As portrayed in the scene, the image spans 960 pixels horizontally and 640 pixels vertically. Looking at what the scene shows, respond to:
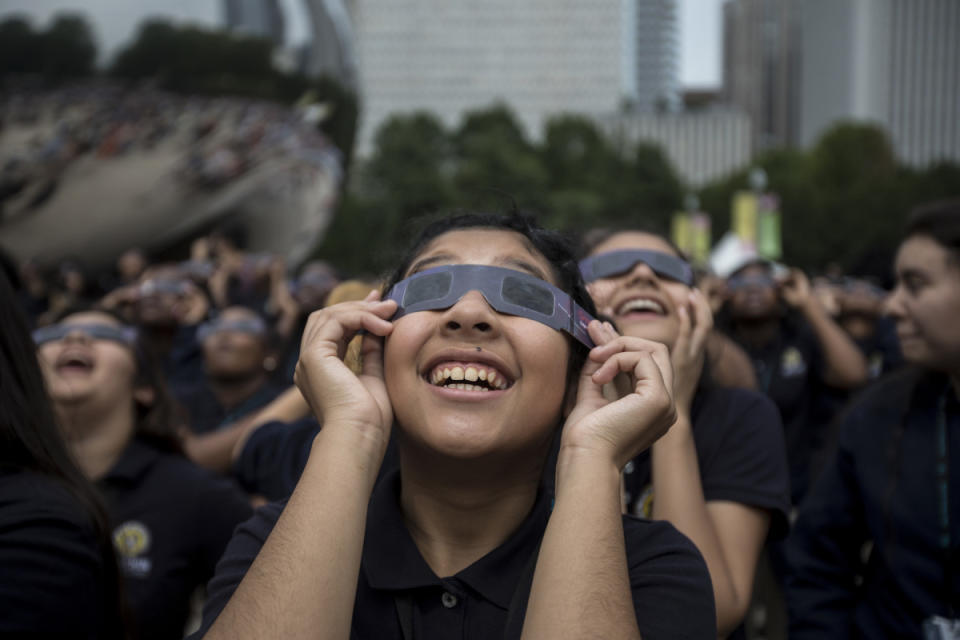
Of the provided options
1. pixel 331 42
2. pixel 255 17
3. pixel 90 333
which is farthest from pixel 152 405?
pixel 331 42

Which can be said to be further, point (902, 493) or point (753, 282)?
point (753, 282)

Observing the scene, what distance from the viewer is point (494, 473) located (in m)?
2.25

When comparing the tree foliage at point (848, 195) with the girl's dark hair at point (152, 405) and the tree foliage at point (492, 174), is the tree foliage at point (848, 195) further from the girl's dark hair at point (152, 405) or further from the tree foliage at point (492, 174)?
the girl's dark hair at point (152, 405)

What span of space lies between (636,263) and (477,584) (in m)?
1.68

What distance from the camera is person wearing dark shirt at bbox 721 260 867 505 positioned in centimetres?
633

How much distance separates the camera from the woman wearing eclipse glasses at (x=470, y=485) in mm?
1945

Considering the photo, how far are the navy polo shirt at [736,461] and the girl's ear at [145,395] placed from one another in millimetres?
2029

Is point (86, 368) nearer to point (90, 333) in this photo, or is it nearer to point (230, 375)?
point (90, 333)

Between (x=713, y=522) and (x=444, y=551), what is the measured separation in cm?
104

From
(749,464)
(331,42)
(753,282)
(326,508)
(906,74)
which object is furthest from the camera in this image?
(906,74)

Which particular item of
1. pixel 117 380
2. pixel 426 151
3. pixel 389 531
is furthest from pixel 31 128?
pixel 426 151

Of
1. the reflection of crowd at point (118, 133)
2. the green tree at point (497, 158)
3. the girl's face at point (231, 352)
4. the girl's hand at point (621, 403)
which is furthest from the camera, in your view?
the green tree at point (497, 158)

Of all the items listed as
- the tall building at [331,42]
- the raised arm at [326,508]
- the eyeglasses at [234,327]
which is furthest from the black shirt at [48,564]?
the tall building at [331,42]

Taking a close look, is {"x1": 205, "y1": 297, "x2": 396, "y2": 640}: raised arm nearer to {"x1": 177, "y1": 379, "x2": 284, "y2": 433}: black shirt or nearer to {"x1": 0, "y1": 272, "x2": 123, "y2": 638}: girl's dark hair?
{"x1": 0, "y1": 272, "x2": 123, "y2": 638}: girl's dark hair
